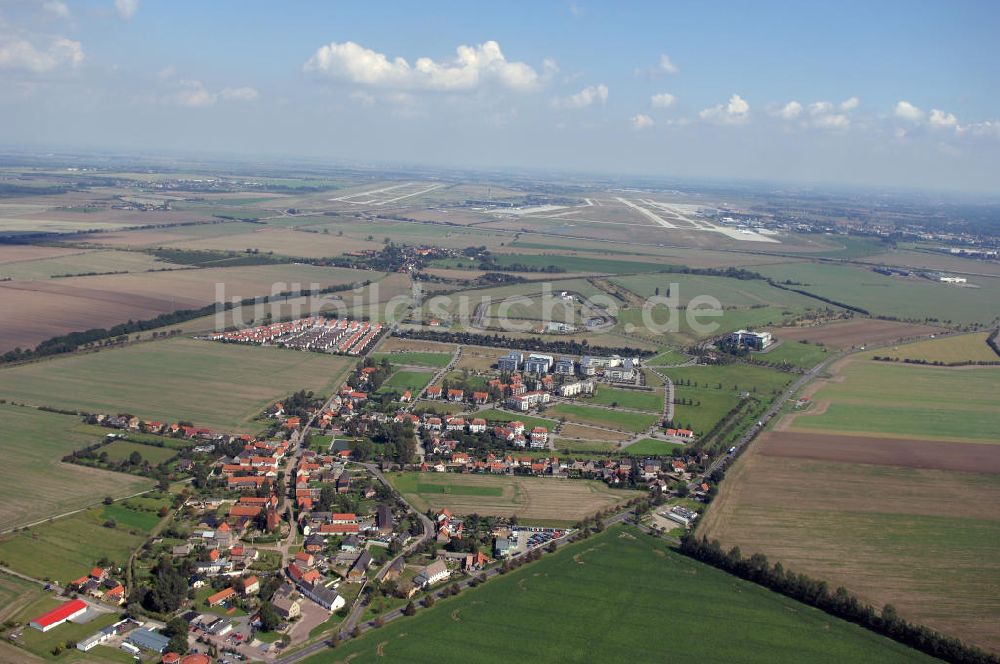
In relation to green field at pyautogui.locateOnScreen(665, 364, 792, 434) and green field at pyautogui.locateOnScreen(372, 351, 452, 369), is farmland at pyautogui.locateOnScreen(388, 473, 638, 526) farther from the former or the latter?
green field at pyautogui.locateOnScreen(372, 351, 452, 369)

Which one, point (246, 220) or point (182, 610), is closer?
point (182, 610)

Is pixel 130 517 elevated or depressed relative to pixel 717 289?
depressed

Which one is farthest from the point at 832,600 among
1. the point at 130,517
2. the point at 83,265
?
the point at 83,265

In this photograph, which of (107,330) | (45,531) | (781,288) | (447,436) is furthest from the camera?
(781,288)

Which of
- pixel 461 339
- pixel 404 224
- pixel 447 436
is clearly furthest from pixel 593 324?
pixel 404 224

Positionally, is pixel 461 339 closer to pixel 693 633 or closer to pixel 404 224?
pixel 693 633

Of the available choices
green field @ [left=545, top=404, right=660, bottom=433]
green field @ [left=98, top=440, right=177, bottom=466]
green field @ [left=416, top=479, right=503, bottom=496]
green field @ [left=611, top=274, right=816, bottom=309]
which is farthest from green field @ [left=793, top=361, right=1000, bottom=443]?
green field @ [left=98, top=440, right=177, bottom=466]

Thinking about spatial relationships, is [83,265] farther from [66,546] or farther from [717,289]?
[717,289]
